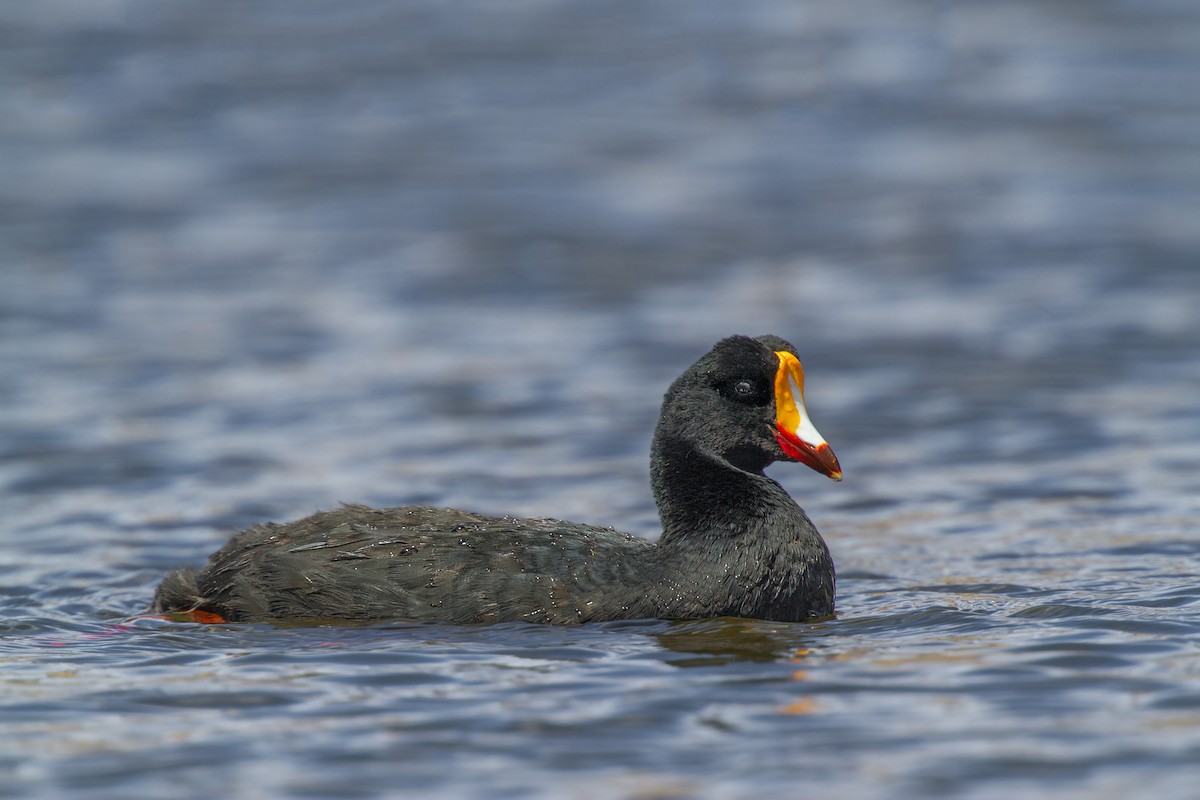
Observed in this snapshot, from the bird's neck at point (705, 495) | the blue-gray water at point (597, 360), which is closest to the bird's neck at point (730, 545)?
the bird's neck at point (705, 495)

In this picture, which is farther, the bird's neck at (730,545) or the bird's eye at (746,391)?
the bird's eye at (746,391)

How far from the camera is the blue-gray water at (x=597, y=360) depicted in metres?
6.71

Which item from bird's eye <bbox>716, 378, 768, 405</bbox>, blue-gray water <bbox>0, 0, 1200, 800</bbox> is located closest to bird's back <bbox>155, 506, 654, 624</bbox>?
blue-gray water <bbox>0, 0, 1200, 800</bbox>

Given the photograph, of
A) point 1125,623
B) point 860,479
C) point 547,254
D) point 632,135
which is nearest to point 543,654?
point 1125,623

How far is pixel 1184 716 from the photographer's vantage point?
263 inches

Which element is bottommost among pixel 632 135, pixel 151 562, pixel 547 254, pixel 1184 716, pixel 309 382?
pixel 1184 716

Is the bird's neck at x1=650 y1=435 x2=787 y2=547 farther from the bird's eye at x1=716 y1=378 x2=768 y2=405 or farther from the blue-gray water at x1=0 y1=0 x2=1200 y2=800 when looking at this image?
the blue-gray water at x1=0 y1=0 x2=1200 y2=800

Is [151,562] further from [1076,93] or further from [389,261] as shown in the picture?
[1076,93]

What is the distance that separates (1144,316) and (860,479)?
428 cm

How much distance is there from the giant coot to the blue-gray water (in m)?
0.18

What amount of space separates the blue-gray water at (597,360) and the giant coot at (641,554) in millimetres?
184

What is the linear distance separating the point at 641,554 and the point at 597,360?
5875mm

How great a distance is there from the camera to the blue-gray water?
6.71m

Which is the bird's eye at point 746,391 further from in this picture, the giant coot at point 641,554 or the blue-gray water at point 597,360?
the blue-gray water at point 597,360
